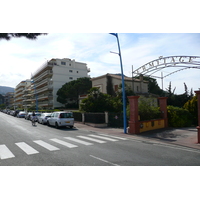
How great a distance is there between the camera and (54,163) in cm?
688

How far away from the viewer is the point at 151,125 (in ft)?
54.3

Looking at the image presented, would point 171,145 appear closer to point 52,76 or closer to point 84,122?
point 84,122

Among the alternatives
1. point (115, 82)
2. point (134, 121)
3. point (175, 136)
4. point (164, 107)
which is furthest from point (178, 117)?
point (115, 82)

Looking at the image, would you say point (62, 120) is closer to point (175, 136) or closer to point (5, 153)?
point (5, 153)

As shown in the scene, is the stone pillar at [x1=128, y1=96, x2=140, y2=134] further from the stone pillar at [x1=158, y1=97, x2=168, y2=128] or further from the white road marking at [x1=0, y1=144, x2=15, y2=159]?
the white road marking at [x1=0, y1=144, x2=15, y2=159]

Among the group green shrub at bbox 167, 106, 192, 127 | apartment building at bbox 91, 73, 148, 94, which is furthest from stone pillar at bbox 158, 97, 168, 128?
apartment building at bbox 91, 73, 148, 94

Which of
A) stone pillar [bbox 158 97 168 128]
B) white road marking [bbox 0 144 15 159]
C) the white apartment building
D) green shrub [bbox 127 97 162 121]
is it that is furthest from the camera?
the white apartment building

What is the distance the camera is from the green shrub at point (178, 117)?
700 inches

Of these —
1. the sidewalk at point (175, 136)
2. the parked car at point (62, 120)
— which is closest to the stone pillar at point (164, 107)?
the sidewalk at point (175, 136)

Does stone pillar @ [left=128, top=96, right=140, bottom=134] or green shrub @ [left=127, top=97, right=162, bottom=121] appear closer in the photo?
stone pillar @ [left=128, top=96, right=140, bottom=134]

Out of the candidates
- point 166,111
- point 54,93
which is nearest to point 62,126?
point 166,111

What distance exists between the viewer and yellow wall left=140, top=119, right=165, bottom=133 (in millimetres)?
15633

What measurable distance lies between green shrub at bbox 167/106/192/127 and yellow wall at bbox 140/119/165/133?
98 centimetres

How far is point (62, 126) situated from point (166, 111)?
10566 millimetres
